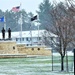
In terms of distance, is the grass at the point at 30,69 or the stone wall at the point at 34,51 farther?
the stone wall at the point at 34,51

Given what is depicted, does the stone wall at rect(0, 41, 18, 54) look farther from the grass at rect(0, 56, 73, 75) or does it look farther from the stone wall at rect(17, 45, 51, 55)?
the grass at rect(0, 56, 73, 75)

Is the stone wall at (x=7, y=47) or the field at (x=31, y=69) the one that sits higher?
the stone wall at (x=7, y=47)

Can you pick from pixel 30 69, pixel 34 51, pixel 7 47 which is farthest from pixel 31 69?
pixel 34 51

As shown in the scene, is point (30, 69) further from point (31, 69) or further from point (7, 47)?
point (7, 47)

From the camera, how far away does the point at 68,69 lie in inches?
1032

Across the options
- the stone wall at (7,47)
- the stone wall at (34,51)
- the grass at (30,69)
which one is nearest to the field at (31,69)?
the grass at (30,69)

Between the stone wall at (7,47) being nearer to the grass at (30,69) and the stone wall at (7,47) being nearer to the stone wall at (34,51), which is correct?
the stone wall at (34,51)

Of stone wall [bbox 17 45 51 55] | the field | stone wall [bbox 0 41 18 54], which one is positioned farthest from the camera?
stone wall [bbox 17 45 51 55]

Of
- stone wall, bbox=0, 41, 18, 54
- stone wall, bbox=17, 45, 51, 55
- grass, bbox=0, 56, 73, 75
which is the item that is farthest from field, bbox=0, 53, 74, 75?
stone wall, bbox=17, 45, 51, 55

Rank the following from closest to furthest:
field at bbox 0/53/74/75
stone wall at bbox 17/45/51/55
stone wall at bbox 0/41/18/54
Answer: field at bbox 0/53/74/75, stone wall at bbox 0/41/18/54, stone wall at bbox 17/45/51/55

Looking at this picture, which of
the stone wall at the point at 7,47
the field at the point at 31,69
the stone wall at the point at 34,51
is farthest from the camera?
the stone wall at the point at 34,51

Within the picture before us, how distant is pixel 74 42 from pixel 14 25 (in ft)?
328

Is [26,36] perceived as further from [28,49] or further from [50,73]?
[50,73]

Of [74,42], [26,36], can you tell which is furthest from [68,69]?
[26,36]
